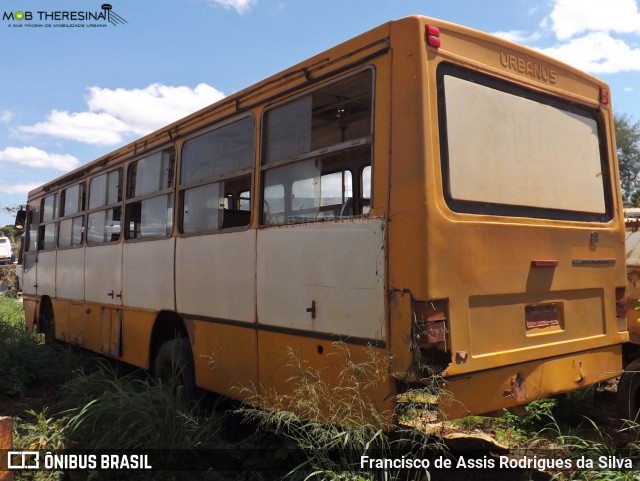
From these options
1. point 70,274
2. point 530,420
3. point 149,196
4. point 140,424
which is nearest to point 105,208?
point 149,196

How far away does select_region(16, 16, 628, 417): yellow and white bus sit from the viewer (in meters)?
3.16

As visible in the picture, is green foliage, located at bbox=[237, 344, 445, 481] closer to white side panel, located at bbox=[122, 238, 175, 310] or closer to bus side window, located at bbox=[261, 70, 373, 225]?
bus side window, located at bbox=[261, 70, 373, 225]

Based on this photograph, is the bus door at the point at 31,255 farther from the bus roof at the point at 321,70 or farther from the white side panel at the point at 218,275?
the white side panel at the point at 218,275

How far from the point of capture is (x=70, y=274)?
8.08 metres

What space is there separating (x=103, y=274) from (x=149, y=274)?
4.87 ft

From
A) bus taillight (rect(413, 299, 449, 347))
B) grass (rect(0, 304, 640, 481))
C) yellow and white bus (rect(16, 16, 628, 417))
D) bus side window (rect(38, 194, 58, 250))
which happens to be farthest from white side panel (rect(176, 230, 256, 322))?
bus side window (rect(38, 194, 58, 250))

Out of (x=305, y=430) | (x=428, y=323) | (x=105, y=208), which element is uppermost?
(x=105, y=208)

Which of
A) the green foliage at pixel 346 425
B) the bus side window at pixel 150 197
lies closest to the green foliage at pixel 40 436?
the green foliage at pixel 346 425

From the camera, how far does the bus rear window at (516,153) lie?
3.37 meters

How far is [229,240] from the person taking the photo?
4.56 metres

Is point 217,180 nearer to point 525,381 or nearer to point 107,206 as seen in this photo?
point 107,206

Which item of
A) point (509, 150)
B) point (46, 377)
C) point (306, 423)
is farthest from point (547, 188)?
point (46, 377)

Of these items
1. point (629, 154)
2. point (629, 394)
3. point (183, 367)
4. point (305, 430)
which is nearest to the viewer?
point (305, 430)

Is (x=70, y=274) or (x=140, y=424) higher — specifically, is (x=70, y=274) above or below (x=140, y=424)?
above
